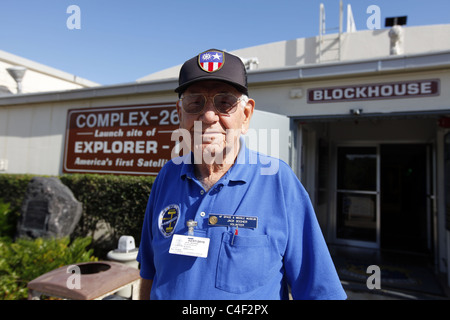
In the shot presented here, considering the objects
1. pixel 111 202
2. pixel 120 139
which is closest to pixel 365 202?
pixel 111 202

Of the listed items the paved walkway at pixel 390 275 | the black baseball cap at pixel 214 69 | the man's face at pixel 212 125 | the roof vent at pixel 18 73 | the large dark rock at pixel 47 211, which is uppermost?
the roof vent at pixel 18 73

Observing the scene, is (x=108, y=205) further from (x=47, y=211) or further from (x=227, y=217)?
(x=227, y=217)

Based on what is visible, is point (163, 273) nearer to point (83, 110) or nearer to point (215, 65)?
point (215, 65)

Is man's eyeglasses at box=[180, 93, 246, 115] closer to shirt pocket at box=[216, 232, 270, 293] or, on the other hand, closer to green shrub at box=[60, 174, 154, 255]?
shirt pocket at box=[216, 232, 270, 293]

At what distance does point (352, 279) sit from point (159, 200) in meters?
4.39

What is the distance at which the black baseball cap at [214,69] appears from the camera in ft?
4.27

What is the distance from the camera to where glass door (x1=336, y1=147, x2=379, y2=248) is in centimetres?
675

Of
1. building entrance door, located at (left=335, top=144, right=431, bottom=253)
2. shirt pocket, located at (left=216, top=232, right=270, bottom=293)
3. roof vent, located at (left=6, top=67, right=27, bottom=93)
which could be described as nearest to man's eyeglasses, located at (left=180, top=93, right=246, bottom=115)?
shirt pocket, located at (left=216, top=232, right=270, bottom=293)

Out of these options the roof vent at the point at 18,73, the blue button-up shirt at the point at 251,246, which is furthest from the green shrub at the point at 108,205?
the roof vent at the point at 18,73

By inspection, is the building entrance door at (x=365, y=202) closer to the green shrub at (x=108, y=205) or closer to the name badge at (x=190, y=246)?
the green shrub at (x=108, y=205)

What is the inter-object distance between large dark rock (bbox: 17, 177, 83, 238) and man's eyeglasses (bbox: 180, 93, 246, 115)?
4.46 metres

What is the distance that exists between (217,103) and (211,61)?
0.64 feet

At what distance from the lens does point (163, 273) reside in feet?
3.98

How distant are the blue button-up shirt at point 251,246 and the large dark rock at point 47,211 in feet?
14.1
